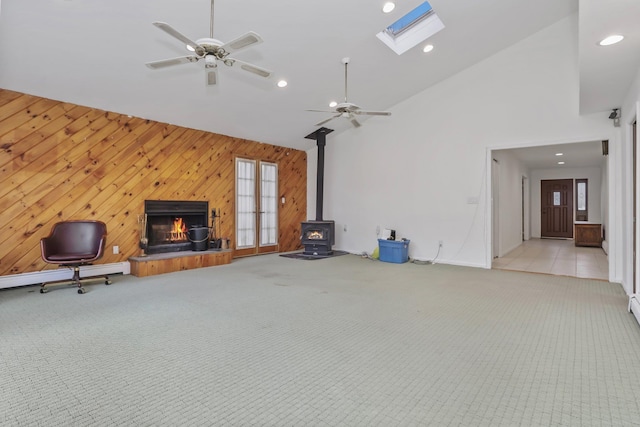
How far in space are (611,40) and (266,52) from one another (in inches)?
149

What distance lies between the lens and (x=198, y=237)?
6.30 m

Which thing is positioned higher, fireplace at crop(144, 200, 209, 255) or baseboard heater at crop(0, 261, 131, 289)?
fireplace at crop(144, 200, 209, 255)

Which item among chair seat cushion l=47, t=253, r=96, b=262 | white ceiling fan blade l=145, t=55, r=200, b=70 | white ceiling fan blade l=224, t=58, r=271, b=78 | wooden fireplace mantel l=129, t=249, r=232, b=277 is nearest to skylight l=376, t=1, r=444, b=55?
white ceiling fan blade l=224, t=58, r=271, b=78

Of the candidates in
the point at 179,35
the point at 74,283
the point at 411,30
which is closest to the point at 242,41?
the point at 179,35

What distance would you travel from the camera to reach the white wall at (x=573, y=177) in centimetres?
1107

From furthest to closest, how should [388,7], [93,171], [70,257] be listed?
[93,171], [70,257], [388,7]

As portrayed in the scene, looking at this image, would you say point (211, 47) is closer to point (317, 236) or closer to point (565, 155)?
point (317, 236)

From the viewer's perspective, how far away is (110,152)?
532cm

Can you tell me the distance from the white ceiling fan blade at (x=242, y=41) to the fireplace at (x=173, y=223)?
3717 millimetres

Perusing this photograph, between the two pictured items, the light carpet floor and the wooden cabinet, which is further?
the wooden cabinet

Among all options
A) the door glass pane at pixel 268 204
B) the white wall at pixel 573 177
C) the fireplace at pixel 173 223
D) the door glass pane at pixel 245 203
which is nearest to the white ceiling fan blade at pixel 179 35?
the fireplace at pixel 173 223

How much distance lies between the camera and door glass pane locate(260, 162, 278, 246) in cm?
784

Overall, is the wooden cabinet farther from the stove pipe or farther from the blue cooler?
the stove pipe

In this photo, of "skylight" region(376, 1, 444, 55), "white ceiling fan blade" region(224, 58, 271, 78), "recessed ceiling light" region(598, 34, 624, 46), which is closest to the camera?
"recessed ceiling light" region(598, 34, 624, 46)
